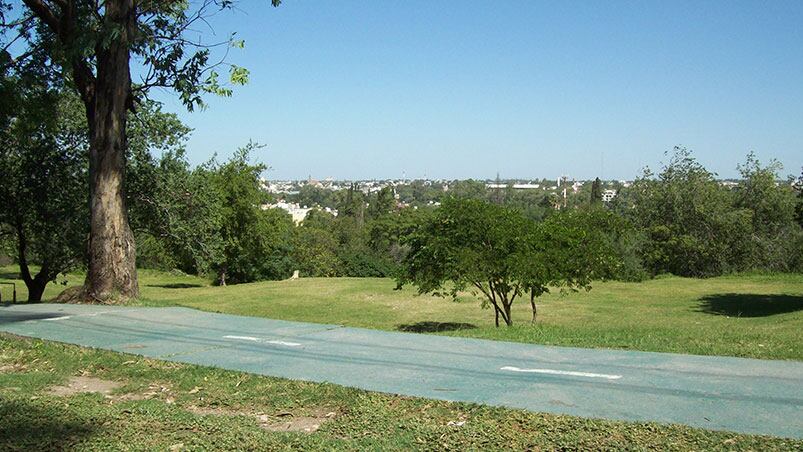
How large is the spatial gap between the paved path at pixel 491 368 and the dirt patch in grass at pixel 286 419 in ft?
2.61

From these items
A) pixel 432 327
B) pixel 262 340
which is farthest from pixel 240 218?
pixel 262 340

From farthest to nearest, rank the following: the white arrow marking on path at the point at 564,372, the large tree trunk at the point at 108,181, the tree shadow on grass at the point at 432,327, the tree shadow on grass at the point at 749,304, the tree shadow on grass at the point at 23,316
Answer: the tree shadow on grass at the point at 749,304
the tree shadow on grass at the point at 432,327
the large tree trunk at the point at 108,181
the tree shadow on grass at the point at 23,316
the white arrow marking on path at the point at 564,372

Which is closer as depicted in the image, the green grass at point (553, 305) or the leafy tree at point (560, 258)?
the leafy tree at point (560, 258)

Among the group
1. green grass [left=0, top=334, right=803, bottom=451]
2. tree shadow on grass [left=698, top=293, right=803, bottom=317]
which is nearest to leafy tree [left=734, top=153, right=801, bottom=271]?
tree shadow on grass [left=698, top=293, right=803, bottom=317]

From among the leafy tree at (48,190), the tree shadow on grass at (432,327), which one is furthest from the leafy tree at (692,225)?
the leafy tree at (48,190)

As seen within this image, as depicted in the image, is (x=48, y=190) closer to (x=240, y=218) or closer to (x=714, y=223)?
(x=240, y=218)

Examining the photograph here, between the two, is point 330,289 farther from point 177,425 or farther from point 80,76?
point 177,425

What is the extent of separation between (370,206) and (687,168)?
84280 millimetres

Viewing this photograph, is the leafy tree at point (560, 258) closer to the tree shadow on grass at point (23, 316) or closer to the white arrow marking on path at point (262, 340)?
the white arrow marking on path at point (262, 340)

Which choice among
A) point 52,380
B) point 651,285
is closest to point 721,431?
point 52,380

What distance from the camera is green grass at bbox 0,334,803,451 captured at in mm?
5066

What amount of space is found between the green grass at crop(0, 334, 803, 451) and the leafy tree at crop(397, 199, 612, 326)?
35.4 ft

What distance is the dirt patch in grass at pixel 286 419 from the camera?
225 inches

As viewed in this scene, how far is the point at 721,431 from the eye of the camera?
5098mm
